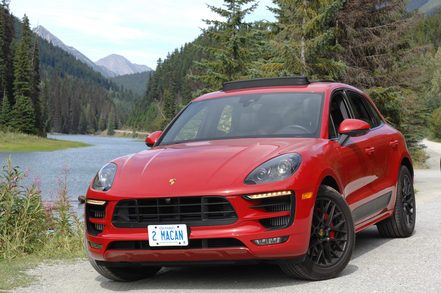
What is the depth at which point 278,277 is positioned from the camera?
14.1 ft

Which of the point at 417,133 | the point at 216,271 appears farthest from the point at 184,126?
the point at 417,133

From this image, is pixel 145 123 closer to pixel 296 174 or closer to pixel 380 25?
pixel 380 25

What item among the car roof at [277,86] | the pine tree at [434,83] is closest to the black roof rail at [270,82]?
the car roof at [277,86]

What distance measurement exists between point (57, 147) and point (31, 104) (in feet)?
72.4

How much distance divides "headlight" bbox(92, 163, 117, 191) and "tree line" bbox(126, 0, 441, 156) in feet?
50.1

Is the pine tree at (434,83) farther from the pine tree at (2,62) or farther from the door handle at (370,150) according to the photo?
the door handle at (370,150)

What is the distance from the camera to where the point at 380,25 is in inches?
956

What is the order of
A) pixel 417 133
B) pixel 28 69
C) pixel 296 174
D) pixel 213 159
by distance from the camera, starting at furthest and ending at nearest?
pixel 28 69 < pixel 417 133 < pixel 213 159 < pixel 296 174

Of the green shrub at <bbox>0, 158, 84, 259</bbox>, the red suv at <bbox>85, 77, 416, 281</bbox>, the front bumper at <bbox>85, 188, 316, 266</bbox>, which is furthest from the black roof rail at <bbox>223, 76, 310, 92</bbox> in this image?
the green shrub at <bbox>0, 158, 84, 259</bbox>

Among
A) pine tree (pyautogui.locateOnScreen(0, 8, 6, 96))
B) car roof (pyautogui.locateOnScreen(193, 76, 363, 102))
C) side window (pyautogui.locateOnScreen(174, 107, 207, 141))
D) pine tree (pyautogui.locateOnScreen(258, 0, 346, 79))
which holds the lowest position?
side window (pyautogui.locateOnScreen(174, 107, 207, 141))

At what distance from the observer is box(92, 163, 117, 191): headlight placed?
413 centimetres

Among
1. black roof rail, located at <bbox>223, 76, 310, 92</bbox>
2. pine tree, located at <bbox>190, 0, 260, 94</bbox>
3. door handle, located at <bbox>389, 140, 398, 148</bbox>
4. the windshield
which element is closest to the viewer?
the windshield

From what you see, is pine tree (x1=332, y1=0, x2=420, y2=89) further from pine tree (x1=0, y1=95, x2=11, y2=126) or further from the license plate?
pine tree (x1=0, y1=95, x2=11, y2=126)

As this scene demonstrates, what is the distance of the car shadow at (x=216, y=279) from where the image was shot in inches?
161
